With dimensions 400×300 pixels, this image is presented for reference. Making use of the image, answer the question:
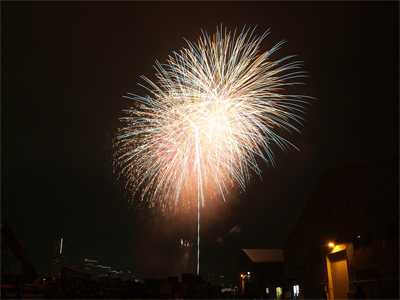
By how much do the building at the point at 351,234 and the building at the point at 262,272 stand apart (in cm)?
1508

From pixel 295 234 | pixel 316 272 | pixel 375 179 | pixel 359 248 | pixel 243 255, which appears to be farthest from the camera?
pixel 243 255

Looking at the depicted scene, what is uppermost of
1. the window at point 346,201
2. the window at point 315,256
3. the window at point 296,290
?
the window at point 346,201

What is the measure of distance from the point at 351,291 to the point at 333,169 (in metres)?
8.13

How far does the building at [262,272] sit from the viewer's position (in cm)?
4493

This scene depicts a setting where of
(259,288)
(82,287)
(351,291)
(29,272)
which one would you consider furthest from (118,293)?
(259,288)

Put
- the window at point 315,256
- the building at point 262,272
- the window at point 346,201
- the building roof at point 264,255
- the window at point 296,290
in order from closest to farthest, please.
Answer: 1. the window at point 346,201
2. the window at point 315,256
3. the window at point 296,290
4. the building at point 262,272
5. the building roof at point 264,255

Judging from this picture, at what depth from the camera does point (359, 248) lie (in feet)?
67.9

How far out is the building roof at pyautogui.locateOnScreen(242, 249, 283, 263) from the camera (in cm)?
5078

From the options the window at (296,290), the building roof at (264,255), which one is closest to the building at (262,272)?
the building roof at (264,255)

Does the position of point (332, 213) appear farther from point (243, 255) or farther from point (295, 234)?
point (243, 255)

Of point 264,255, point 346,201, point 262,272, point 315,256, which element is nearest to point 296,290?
point 315,256

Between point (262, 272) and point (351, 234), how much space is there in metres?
30.0

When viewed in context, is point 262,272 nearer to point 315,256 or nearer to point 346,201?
point 315,256

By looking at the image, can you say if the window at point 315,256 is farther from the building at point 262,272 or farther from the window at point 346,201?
the building at point 262,272
